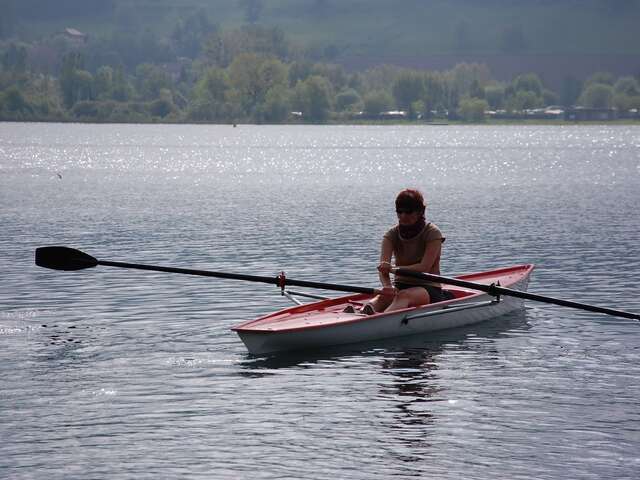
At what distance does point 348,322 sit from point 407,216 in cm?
235

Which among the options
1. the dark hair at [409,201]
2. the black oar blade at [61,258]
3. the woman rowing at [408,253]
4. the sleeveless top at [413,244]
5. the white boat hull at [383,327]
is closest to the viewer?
the white boat hull at [383,327]

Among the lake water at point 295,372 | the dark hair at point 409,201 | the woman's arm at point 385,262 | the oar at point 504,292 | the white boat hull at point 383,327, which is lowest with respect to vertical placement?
the lake water at point 295,372

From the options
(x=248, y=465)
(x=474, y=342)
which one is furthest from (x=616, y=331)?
(x=248, y=465)

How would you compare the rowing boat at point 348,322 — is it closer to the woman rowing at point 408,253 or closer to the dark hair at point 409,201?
the woman rowing at point 408,253

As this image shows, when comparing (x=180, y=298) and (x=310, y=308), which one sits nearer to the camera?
(x=310, y=308)

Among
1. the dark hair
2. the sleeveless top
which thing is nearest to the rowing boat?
the sleeveless top

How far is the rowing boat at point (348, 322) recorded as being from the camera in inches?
910

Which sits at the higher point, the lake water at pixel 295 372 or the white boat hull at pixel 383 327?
the white boat hull at pixel 383 327

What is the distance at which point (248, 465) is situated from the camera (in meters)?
16.5

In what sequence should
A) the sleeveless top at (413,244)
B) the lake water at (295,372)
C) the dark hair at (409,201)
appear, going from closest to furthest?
the lake water at (295,372) → the dark hair at (409,201) → the sleeveless top at (413,244)

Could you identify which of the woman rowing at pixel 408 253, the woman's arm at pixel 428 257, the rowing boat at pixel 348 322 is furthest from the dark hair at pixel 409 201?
the rowing boat at pixel 348 322

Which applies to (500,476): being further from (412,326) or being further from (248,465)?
(412,326)

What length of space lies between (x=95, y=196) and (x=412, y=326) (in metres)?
56.4

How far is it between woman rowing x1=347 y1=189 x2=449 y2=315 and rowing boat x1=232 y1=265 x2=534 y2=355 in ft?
1.07
